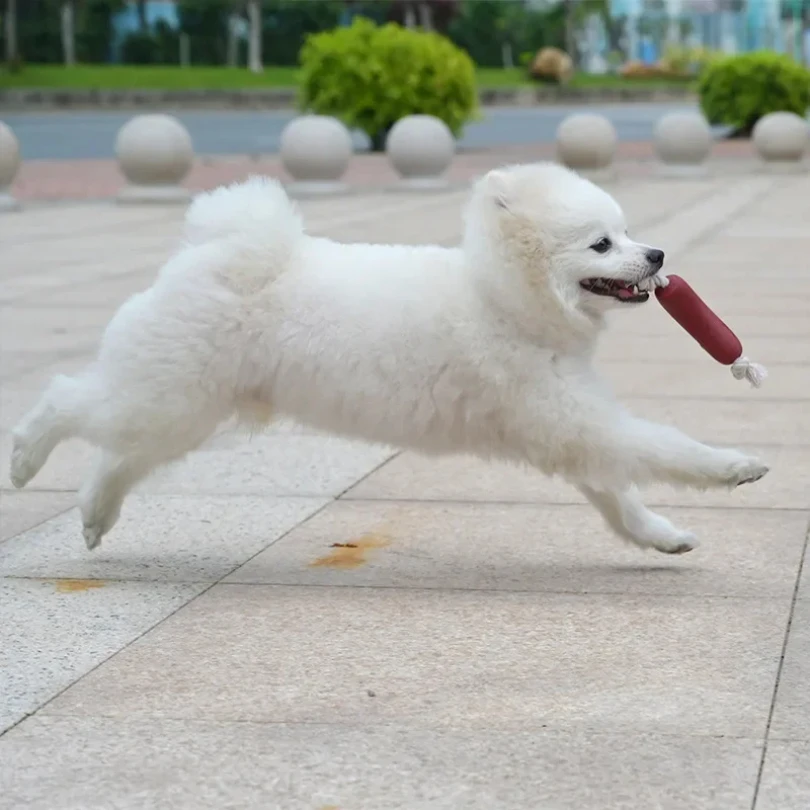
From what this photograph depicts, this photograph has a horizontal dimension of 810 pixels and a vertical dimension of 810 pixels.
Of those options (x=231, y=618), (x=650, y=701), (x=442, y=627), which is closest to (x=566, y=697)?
(x=650, y=701)

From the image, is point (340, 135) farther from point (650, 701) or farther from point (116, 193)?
point (650, 701)

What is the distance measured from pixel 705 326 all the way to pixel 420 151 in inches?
654

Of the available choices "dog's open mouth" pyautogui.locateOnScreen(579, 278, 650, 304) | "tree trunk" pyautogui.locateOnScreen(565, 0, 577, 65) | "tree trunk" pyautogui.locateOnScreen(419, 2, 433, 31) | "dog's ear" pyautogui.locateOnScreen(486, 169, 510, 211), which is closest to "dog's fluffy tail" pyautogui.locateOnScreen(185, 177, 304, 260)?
"dog's ear" pyautogui.locateOnScreen(486, 169, 510, 211)

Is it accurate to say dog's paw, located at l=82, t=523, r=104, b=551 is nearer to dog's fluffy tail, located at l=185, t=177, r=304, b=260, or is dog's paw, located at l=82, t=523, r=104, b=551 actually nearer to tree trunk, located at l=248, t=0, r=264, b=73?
dog's fluffy tail, located at l=185, t=177, r=304, b=260

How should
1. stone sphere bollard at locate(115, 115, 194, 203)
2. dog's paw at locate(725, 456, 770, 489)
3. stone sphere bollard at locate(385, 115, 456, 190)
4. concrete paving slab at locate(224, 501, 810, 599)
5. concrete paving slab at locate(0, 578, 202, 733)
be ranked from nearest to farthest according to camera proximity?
concrete paving slab at locate(0, 578, 202, 733), dog's paw at locate(725, 456, 770, 489), concrete paving slab at locate(224, 501, 810, 599), stone sphere bollard at locate(115, 115, 194, 203), stone sphere bollard at locate(385, 115, 456, 190)

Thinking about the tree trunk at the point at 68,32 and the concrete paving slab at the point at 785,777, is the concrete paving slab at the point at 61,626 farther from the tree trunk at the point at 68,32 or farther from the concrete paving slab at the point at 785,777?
the tree trunk at the point at 68,32

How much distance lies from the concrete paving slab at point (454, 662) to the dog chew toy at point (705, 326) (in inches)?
30.4

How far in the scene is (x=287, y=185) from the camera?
21.8 m

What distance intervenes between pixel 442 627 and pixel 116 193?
1688 cm

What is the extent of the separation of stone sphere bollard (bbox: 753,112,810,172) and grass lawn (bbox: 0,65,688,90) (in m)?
24.3

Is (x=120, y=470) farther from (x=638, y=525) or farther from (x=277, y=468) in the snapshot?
(x=638, y=525)

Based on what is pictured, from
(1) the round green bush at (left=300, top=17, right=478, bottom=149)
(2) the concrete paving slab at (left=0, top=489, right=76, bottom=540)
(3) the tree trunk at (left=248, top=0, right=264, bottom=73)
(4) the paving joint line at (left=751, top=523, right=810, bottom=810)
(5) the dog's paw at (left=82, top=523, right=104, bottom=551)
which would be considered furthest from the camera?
(3) the tree trunk at (left=248, top=0, right=264, bottom=73)

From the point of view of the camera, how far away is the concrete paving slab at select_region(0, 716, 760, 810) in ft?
11.9

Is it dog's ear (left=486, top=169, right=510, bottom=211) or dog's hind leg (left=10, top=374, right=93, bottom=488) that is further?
dog's hind leg (left=10, top=374, right=93, bottom=488)
